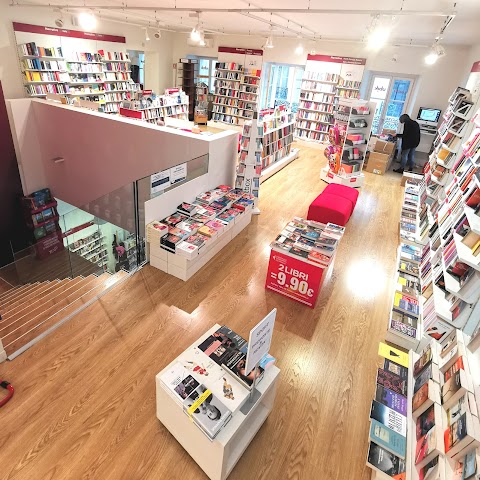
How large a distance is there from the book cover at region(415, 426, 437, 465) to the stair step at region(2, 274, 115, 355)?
3092 millimetres

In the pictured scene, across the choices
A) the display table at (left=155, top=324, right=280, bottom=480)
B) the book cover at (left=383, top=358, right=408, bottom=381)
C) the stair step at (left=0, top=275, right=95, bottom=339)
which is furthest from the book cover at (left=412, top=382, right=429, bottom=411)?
the stair step at (left=0, top=275, right=95, bottom=339)

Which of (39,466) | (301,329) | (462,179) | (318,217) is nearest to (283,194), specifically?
(318,217)

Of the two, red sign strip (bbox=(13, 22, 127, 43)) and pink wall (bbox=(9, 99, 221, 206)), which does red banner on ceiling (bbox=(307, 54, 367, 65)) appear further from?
pink wall (bbox=(9, 99, 221, 206))

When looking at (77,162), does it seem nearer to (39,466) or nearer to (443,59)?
(39,466)

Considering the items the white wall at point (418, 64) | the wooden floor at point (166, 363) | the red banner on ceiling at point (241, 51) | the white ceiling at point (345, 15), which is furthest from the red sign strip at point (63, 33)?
the wooden floor at point (166, 363)

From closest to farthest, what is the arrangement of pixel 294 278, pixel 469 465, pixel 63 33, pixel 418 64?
pixel 469 465 → pixel 294 278 → pixel 63 33 → pixel 418 64

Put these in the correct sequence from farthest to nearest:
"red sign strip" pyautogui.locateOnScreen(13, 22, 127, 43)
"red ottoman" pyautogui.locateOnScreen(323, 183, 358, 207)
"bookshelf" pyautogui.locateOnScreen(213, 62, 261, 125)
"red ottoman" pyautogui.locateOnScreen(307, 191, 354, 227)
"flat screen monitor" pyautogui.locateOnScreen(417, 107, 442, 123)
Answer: "bookshelf" pyautogui.locateOnScreen(213, 62, 261, 125)
"flat screen monitor" pyautogui.locateOnScreen(417, 107, 442, 123)
"red sign strip" pyautogui.locateOnScreen(13, 22, 127, 43)
"red ottoman" pyautogui.locateOnScreen(323, 183, 358, 207)
"red ottoman" pyautogui.locateOnScreen(307, 191, 354, 227)

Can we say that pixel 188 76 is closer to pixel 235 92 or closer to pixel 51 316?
pixel 235 92

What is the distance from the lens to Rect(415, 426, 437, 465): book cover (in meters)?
1.81

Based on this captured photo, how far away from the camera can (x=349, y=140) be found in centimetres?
678

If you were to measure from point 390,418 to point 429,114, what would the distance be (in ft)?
29.7

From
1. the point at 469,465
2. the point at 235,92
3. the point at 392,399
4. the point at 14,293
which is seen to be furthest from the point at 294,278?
the point at 235,92

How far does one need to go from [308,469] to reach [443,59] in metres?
10.1

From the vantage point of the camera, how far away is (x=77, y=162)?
19.6 ft
